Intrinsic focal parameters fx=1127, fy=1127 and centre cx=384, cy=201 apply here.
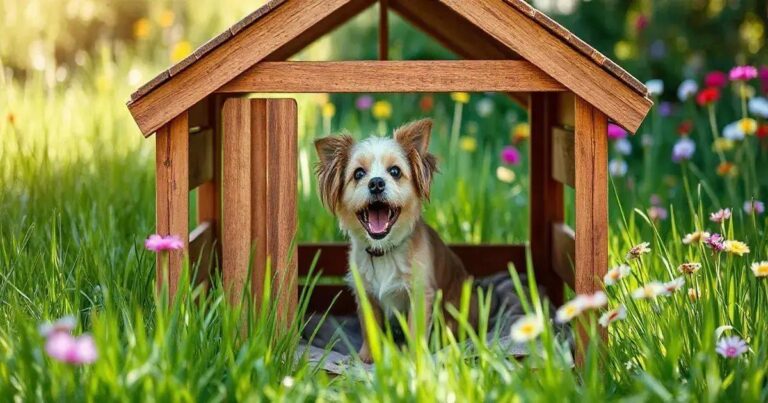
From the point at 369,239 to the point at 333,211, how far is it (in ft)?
0.57

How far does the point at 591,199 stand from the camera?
365 cm

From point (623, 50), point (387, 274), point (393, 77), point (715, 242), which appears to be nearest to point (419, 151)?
point (387, 274)

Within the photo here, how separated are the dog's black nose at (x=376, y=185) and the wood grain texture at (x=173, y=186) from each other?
0.68 metres

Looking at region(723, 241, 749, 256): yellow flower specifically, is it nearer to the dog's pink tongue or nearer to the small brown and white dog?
the small brown and white dog

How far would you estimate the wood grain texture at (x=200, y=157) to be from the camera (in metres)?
4.31

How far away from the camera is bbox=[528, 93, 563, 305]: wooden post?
16.7 feet

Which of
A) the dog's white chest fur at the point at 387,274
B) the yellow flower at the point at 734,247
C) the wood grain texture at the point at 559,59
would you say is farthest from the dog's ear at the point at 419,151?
the yellow flower at the point at 734,247

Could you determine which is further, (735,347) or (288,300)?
(288,300)

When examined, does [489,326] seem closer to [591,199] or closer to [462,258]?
[462,258]

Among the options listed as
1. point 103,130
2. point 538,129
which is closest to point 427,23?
point 538,129

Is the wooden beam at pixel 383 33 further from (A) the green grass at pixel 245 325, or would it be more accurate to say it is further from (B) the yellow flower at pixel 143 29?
(B) the yellow flower at pixel 143 29

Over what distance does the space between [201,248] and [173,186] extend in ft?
1.85

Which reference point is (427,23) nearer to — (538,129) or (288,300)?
(538,129)

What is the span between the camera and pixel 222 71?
3525 mm
